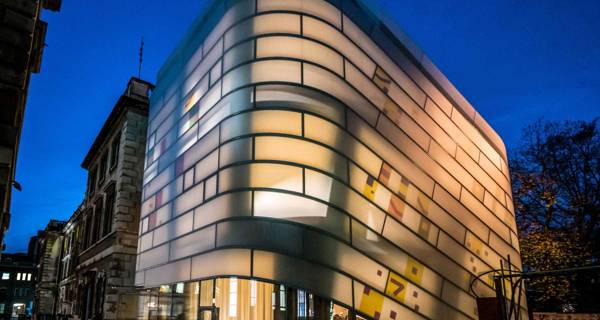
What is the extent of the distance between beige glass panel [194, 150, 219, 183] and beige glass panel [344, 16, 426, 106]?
5981mm

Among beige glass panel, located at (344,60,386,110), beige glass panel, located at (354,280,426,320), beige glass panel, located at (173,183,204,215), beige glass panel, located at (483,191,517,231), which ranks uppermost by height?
beige glass panel, located at (344,60,386,110)

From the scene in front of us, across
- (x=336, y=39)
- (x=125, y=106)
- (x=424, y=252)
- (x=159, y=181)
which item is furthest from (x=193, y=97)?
(x=424, y=252)

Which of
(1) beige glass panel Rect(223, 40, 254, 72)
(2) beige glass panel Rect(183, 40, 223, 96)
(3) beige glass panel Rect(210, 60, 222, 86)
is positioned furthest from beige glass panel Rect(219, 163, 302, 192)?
(2) beige glass panel Rect(183, 40, 223, 96)

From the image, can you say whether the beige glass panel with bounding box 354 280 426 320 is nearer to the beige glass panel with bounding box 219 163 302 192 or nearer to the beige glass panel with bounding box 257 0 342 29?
the beige glass panel with bounding box 219 163 302 192

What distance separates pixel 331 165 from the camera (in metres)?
12.5

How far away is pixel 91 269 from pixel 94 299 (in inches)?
87.3

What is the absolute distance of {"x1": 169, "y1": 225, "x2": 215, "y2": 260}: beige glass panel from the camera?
12.6 metres

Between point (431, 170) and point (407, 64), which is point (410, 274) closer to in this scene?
point (431, 170)

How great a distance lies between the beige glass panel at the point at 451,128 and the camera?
1753cm

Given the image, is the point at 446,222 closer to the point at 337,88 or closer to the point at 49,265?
the point at 337,88

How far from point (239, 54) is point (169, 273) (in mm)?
7731

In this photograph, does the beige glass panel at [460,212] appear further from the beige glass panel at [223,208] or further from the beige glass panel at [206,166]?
the beige glass panel at [206,166]

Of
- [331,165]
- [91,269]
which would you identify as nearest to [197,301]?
[331,165]

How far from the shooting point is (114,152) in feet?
78.2
